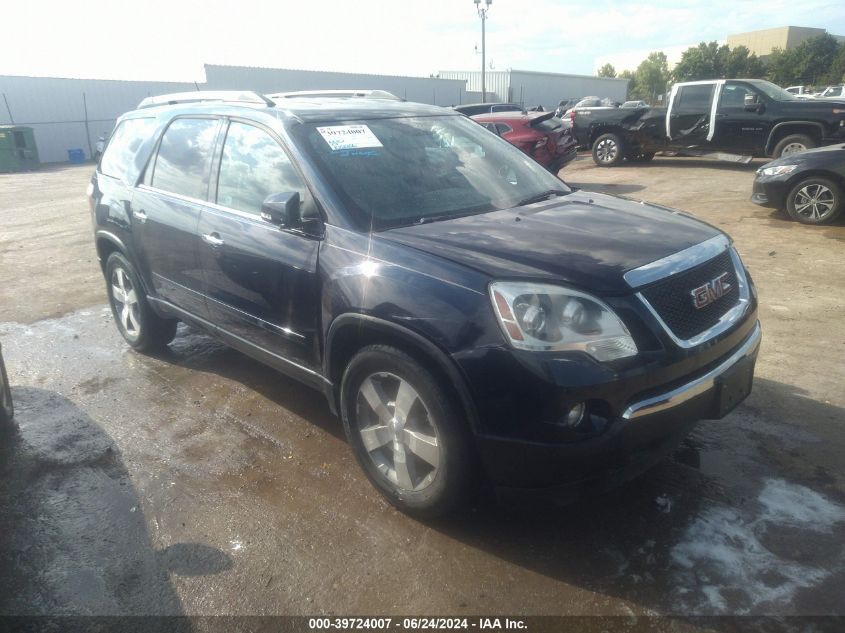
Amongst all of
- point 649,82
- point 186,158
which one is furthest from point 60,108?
point 649,82

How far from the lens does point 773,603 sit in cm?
239

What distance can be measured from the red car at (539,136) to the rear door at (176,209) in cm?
883

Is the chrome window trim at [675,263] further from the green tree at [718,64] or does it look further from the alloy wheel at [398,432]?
the green tree at [718,64]

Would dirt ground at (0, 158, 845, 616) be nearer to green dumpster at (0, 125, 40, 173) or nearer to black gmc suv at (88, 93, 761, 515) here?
black gmc suv at (88, 93, 761, 515)

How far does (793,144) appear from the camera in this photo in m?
12.6

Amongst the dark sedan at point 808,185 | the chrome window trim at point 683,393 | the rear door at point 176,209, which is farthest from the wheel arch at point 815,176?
the rear door at point 176,209

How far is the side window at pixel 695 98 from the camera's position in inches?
540

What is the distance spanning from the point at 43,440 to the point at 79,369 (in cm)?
115

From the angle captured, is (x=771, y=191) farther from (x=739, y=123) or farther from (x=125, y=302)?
(x=125, y=302)

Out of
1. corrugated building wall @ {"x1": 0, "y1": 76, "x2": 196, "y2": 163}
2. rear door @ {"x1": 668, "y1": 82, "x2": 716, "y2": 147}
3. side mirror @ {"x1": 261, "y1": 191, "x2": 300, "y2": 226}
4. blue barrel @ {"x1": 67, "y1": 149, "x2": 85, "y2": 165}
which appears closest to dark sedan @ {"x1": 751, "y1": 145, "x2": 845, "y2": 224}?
rear door @ {"x1": 668, "y1": 82, "x2": 716, "y2": 147}

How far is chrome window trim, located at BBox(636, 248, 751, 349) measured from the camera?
2533mm

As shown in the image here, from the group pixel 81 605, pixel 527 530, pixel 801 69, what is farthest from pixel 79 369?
pixel 801 69

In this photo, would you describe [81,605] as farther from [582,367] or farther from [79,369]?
[79,369]

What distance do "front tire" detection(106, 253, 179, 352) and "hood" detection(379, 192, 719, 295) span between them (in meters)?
2.72
